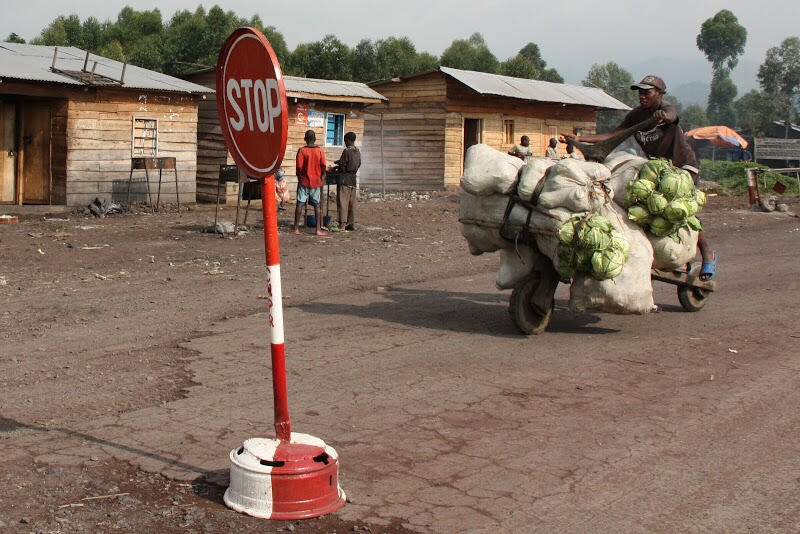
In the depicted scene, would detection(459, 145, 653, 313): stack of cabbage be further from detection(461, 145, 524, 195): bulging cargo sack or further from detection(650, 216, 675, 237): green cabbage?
detection(650, 216, 675, 237): green cabbage

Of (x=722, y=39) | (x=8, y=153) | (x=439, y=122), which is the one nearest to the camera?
(x=8, y=153)

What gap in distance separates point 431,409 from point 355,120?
20905 millimetres

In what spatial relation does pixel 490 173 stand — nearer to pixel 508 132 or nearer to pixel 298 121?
pixel 298 121

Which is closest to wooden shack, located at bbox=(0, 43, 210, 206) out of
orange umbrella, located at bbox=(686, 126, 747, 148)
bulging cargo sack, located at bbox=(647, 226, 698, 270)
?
bulging cargo sack, located at bbox=(647, 226, 698, 270)

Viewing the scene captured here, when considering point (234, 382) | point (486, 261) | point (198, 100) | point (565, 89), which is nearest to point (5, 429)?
point (234, 382)

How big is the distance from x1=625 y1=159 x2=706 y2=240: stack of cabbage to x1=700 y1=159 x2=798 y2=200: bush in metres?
20.9

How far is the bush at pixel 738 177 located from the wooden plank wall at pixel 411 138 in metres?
10.4

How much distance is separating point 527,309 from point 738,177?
28.0 metres

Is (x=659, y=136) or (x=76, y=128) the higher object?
(x=76, y=128)

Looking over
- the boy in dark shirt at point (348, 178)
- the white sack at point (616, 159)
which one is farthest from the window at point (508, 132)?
the white sack at point (616, 159)

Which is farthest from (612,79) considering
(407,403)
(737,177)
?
(407,403)

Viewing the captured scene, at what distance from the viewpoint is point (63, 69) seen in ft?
63.0

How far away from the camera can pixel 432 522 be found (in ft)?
13.6

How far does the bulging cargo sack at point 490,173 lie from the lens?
7.83m
